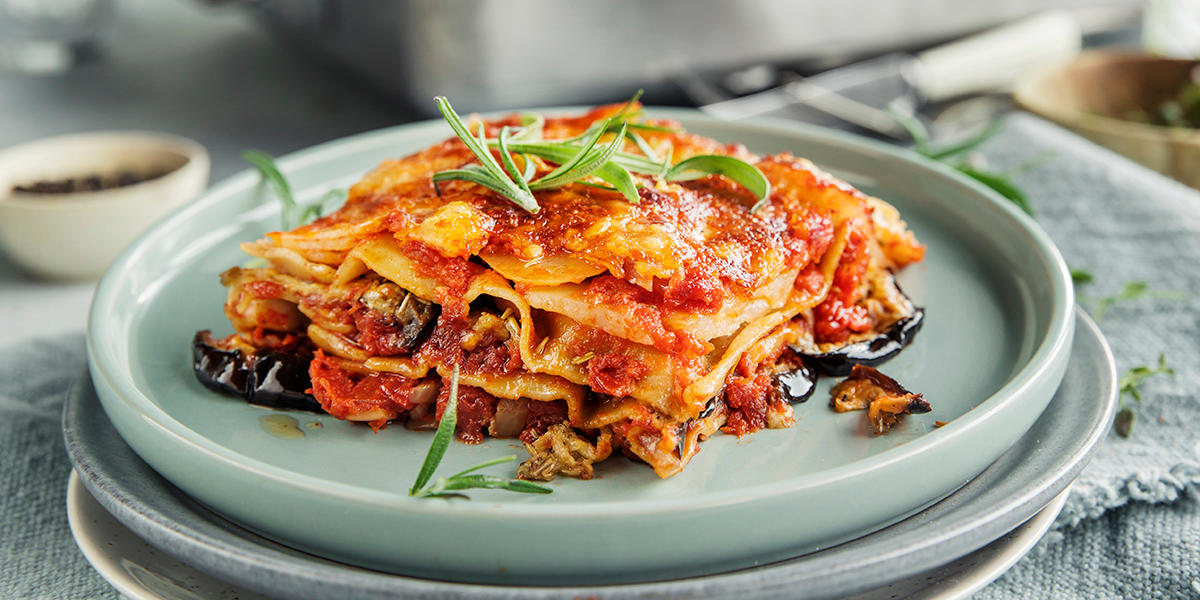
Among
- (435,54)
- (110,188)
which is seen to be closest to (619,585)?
(110,188)

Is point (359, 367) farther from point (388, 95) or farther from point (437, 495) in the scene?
point (388, 95)

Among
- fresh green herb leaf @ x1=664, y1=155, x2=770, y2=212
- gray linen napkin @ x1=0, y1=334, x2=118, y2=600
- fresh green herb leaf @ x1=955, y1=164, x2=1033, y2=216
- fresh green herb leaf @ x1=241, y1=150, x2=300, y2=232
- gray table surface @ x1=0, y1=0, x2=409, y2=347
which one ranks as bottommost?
gray table surface @ x1=0, y1=0, x2=409, y2=347

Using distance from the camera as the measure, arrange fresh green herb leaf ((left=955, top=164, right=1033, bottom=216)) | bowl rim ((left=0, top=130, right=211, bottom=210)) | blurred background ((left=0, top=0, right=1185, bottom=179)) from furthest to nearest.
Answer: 1. blurred background ((left=0, top=0, right=1185, bottom=179))
2. bowl rim ((left=0, top=130, right=211, bottom=210))
3. fresh green herb leaf ((left=955, top=164, right=1033, bottom=216))

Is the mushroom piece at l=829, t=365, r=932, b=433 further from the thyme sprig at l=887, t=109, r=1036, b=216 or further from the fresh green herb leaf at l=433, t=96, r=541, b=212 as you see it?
the thyme sprig at l=887, t=109, r=1036, b=216

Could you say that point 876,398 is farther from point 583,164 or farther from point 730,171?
point 583,164

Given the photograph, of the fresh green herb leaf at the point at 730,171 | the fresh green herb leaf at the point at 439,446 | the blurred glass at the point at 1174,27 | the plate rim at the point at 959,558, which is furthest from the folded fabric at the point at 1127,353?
the blurred glass at the point at 1174,27

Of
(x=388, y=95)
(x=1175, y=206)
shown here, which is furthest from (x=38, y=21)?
(x=1175, y=206)

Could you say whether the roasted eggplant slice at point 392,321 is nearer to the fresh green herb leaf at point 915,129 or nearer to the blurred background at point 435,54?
the fresh green herb leaf at point 915,129

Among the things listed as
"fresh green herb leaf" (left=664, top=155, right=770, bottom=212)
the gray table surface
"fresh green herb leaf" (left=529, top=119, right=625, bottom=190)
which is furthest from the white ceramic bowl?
"fresh green herb leaf" (left=664, top=155, right=770, bottom=212)
